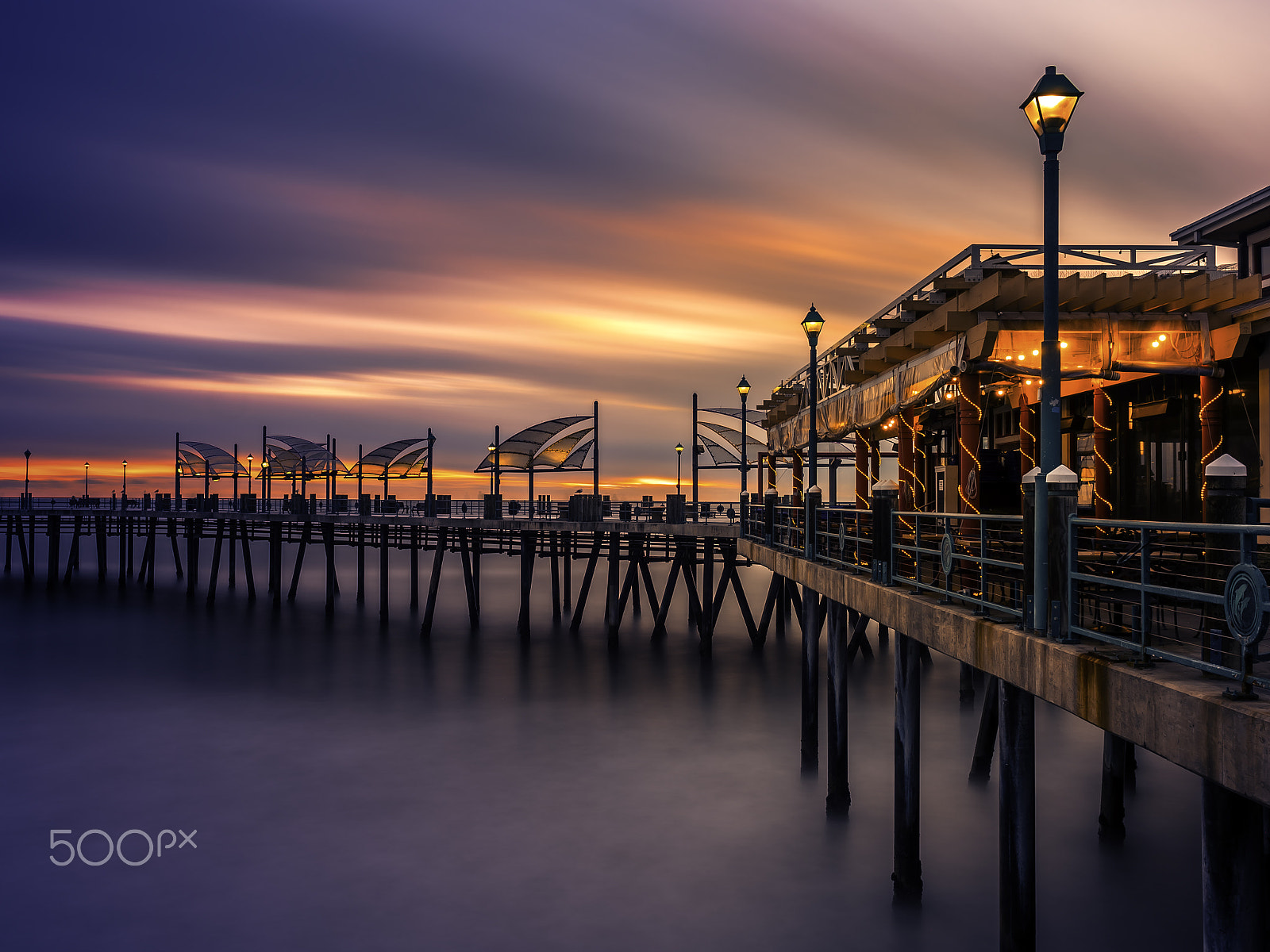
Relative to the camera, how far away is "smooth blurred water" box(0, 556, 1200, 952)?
10844 mm

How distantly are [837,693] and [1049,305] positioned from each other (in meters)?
7.36

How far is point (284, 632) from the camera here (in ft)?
109

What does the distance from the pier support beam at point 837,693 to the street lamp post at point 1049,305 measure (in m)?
5.79

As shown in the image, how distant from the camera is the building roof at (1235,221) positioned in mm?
13930

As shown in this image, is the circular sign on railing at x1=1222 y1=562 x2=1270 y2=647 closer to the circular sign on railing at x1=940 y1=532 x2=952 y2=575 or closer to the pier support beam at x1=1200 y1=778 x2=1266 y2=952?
the pier support beam at x1=1200 y1=778 x2=1266 y2=952

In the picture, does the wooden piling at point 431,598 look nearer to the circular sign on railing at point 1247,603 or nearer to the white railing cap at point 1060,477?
the white railing cap at point 1060,477

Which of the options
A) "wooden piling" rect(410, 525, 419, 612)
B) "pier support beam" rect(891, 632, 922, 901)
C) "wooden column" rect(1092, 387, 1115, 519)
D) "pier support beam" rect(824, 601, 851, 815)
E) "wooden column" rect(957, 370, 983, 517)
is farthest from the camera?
"wooden piling" rect(410, 525, 419, 612)

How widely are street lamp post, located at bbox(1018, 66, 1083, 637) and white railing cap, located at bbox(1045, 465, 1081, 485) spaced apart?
0.05m

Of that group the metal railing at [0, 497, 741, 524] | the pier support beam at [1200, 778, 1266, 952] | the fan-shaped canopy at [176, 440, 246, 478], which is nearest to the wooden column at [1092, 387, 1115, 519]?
the pier support beam at [1200, 778, 1266, 952]

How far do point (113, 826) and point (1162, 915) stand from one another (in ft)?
45.9

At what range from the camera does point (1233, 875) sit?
14.8 ft

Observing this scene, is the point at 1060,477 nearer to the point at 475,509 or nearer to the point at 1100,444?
the point at 1100,444

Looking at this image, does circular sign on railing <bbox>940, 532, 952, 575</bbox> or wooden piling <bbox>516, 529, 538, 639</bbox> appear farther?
wooden piling <bbox>516, 529, 538, 639</bbox>

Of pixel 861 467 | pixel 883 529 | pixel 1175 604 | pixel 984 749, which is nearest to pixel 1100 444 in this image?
pixel 984 749
